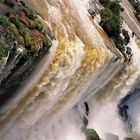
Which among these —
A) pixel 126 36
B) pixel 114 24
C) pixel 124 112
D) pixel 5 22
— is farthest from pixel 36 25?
pixel 124 112

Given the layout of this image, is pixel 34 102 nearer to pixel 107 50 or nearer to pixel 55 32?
pixel 55 32

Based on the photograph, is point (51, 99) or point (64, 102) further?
point (64, 102)

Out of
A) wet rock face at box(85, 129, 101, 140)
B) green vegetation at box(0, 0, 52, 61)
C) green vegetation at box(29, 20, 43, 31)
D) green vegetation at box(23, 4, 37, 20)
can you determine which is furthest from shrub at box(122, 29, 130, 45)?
green vegetation at box(29, 20, 43, 31)

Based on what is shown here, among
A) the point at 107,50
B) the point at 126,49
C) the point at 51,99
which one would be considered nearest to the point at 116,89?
the point at 126,49

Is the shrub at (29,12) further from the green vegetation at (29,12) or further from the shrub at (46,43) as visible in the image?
the shrub at (46,43)

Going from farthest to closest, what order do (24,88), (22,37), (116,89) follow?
(116,89)
(24,88)
(22,37)

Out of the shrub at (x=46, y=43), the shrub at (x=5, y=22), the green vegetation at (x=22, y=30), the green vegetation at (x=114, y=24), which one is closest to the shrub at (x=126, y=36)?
the green vegetation at (x=114, y=24)

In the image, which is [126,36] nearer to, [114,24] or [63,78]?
[114,24]
